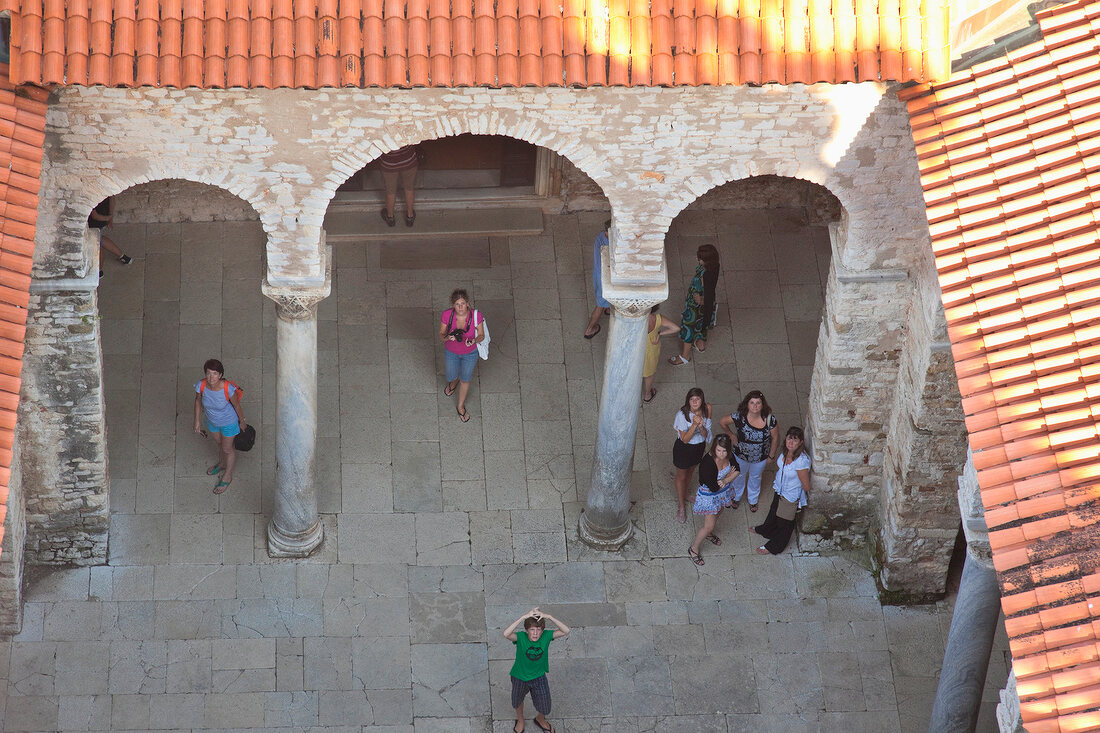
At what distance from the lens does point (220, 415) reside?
14.6 m

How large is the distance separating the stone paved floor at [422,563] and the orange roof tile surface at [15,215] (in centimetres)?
387

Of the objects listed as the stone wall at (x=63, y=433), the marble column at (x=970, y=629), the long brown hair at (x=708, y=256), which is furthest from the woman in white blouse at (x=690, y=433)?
the stone wall at (x=63, y=433)

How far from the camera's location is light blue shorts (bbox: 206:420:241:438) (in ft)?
48.3

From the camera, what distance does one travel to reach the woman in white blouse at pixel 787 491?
1443 centimetres

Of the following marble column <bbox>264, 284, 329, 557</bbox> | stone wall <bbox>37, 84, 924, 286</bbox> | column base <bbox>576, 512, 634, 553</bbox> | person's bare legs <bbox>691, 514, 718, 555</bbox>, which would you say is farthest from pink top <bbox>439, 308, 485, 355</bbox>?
person's bare legs <bbox>691, 514, 718, 555</bbox>

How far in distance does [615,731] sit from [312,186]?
208 inches

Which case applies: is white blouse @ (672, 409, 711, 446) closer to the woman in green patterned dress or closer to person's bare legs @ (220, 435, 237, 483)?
the woman in green patterned dress

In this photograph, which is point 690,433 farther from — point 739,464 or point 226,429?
point 226,429

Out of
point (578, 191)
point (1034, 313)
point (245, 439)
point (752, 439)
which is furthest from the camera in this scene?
point (578, 191)

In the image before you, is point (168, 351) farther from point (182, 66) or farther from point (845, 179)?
point (845, 179)

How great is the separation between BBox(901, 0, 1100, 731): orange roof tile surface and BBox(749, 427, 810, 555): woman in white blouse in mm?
3901

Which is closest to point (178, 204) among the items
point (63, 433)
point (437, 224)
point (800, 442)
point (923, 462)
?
point (437, 224)

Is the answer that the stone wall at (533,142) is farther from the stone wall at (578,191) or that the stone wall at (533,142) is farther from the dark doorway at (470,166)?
the dark doorway at (470,166)

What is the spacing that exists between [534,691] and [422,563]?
2010 mm
